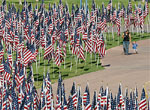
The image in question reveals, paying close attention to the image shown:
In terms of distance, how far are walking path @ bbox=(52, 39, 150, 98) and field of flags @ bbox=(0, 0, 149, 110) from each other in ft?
5.68

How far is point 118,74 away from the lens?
4103 centimetres

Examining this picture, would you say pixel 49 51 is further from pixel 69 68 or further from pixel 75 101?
pixel 75 101

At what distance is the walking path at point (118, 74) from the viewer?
37438mm

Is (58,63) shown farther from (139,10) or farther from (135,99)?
(139,10)

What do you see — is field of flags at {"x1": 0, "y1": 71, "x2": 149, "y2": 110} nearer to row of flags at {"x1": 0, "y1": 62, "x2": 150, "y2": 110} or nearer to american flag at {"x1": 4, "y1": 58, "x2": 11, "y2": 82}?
row of flags at {"x1": 0, "y1": 62, "x2": 150, "y2": 110}

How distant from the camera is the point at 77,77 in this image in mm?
40719

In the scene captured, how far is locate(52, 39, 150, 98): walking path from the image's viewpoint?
37.4 metres

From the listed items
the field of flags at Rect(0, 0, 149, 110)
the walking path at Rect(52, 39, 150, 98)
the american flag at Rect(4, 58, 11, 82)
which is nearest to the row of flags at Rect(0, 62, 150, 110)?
the field of flags at Rect(0, 0, 149, 110)

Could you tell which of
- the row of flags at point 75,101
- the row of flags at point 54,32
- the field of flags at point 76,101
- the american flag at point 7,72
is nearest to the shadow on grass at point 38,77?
the row of flags at point 54,32

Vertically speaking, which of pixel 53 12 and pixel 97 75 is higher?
pixel 53 12

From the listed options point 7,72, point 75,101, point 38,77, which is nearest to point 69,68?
point 38,77

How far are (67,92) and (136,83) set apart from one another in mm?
4358

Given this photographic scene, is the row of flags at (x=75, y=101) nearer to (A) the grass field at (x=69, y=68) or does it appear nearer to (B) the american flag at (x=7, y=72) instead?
(B) the american flag at (x=7, y=72)

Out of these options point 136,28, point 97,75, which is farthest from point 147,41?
point 97,75
